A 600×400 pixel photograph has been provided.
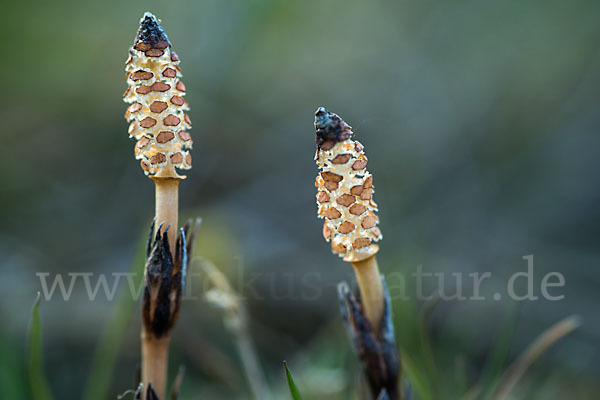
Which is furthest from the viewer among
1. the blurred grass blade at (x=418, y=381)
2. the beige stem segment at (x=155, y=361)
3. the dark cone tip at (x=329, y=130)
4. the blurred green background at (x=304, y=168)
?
the blurred green background at (x=304, y=168)

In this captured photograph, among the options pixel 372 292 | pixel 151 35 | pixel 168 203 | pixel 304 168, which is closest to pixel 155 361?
pixel 168 203

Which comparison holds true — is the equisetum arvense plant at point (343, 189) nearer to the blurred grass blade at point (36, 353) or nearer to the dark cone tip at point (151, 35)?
the dark cone tip at point (151, 35)

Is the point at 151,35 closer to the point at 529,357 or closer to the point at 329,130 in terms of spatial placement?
the point at 329,130

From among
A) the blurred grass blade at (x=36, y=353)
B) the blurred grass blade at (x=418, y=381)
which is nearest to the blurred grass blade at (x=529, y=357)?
the blurred grass blade at (x=418, y=381)

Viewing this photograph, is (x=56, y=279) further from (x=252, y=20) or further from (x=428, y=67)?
(x=428, y=67)

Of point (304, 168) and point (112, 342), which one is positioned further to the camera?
point (304, 168)

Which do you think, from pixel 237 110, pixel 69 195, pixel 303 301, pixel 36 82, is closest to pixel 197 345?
pixel 303 301

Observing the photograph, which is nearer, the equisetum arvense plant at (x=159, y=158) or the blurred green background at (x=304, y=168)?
the equisetum arvense plant at (x=159, y=158)
